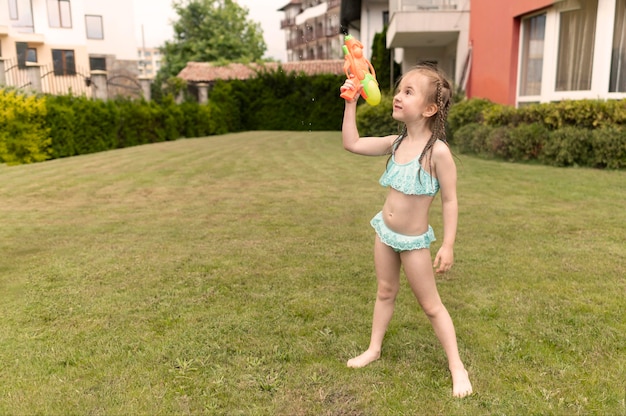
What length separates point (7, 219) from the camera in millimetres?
6914

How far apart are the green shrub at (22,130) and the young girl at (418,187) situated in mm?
13966

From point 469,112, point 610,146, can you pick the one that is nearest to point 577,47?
point 610,146

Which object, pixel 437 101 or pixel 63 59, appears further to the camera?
pixel 63 59

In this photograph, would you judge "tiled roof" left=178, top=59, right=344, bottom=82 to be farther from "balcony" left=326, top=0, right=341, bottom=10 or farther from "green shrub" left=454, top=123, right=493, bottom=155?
"green shrub" left=454, top=123, right=493, bottom=155

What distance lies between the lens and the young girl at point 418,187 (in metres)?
2.58

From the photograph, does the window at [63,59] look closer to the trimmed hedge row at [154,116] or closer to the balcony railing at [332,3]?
the trimmed hedge row at [154,116]

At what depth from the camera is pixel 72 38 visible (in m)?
36.6

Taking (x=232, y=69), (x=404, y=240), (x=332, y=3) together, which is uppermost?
(x=332, y=3)

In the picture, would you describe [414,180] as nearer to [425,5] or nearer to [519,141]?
[519,141]

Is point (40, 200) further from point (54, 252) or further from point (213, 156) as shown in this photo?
point (213, 156)

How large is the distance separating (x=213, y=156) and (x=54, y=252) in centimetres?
883

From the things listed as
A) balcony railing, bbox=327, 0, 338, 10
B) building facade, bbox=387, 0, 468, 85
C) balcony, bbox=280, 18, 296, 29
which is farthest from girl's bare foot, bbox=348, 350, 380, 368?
balcony, bbox=280, 18, 296, 29

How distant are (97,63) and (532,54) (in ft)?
114

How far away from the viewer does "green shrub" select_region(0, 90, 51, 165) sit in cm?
1384
